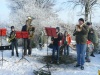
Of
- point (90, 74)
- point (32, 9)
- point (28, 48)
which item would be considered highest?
point (32, 9)

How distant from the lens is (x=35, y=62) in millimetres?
12367

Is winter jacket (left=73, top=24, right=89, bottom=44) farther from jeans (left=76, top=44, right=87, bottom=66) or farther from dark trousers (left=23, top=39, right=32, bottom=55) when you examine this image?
dark trousers (left=23, top=39, right=32, bottom=55)

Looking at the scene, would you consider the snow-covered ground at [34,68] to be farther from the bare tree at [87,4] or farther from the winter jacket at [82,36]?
the bare tree at [87,4]

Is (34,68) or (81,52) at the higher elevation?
→ (81,52)

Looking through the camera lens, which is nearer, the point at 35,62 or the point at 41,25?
the point at 35,62

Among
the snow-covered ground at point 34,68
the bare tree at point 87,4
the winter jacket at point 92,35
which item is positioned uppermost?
the bare tree at point 87,4

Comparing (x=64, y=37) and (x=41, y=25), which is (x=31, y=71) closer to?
(x=64, y=37)

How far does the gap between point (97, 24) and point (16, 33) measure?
21606mm

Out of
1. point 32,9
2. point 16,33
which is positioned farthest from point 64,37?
point 32,9

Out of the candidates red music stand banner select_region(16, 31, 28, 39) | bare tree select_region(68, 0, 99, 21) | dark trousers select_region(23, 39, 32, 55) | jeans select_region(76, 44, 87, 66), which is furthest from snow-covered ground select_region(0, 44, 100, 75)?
bare tree select_region(68, 0, 99, 21)

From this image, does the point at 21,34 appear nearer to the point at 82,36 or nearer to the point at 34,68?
the point at 34,68

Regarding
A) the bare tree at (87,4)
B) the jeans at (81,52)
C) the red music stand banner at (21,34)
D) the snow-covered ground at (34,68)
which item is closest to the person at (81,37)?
the jeans at (81,52)

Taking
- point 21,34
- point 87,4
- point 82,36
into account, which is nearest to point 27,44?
point 21,34

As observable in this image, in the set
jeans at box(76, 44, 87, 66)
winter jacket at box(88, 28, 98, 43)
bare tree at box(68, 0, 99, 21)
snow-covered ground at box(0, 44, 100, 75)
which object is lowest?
snow-covered ground at box(0, 44, 100, 75)
